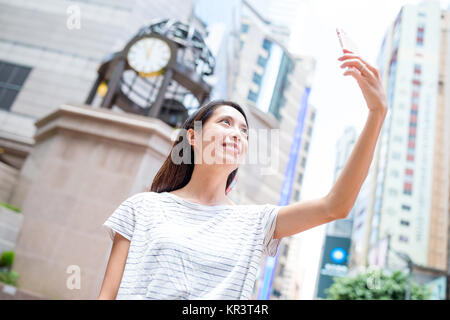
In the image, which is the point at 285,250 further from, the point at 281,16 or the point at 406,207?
the point at 281,16

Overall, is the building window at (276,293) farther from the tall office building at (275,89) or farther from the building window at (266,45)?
the building window at (266,45)

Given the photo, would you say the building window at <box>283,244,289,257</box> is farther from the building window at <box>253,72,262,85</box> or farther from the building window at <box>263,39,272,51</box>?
the building window at <box>263,39,272,51</box>

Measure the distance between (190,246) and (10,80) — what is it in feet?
61.9

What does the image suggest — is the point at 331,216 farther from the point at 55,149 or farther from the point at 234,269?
the point at 55,149

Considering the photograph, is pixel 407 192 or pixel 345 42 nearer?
pixel 345 42

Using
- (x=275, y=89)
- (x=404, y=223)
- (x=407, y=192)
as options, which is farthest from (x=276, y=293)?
(x=275, y=89)

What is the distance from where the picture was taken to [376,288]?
1870cm

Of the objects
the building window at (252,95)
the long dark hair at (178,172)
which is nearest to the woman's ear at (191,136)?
the long dark hair at (178,172)

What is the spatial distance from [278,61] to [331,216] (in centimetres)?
5223

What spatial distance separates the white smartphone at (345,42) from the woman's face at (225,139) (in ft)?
1.75

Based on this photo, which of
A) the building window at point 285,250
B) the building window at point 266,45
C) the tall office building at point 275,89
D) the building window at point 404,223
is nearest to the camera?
the building window at point 404,223

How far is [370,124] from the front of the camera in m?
1.05

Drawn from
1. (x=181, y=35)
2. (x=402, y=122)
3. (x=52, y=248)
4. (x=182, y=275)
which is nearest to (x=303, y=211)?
(x=182, y=275)

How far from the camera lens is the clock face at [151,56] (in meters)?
7.46
